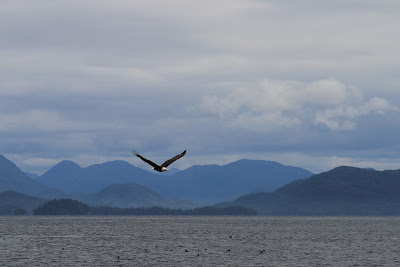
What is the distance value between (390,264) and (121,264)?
45.3 meters

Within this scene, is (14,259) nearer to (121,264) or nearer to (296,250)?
(121,264)

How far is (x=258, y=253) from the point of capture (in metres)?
138

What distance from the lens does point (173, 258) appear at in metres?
125

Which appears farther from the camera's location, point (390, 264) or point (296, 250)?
point (296, 250)

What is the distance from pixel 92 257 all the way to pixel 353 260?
47345 millimetres

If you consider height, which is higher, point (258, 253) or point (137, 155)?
point (137, 155)

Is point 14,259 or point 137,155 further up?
point 137,155

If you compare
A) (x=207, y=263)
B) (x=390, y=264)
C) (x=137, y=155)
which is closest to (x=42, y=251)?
(x=207, y=263)

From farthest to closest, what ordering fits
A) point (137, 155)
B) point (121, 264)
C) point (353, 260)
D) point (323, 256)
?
point (323, 256)
point (353, 260)
point (121, 264)
point (137, 155)

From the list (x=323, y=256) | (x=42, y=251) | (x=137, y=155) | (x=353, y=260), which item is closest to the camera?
(x=137, y=155)

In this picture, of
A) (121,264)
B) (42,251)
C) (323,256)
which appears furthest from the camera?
(42,251)

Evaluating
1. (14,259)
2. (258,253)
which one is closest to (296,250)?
(258,253)

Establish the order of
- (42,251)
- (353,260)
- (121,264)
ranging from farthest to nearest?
1. (42,251)
2. (353,260)
3. (121,264)

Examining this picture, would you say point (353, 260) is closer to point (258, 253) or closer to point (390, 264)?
point (390, 264)
